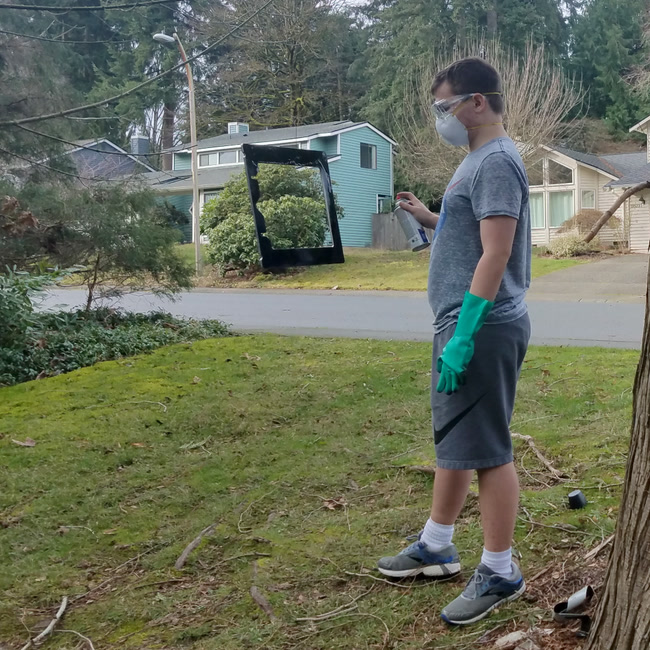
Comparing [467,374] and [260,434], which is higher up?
[467,374]

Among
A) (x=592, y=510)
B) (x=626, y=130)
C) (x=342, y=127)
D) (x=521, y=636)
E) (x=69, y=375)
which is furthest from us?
(x=626, y=130)

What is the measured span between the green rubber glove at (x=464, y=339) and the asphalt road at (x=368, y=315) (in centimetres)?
700

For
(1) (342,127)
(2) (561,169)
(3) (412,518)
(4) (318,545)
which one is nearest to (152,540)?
(4) (318,545)

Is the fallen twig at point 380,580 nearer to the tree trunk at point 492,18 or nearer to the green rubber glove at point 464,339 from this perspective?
the green rubber glove at point 464,339

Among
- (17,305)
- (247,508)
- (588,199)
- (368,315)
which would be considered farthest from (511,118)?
(247,508)

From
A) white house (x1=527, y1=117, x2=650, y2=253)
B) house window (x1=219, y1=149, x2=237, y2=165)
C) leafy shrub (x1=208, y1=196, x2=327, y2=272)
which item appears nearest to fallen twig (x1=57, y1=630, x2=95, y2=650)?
leafy shrub (x1=208, y1=196, x2=327, y2=272)

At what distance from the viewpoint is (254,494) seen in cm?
438

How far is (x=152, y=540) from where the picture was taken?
3889 mm

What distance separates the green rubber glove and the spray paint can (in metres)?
0.73

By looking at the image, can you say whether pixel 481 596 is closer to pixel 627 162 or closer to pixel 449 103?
pixel 449 103

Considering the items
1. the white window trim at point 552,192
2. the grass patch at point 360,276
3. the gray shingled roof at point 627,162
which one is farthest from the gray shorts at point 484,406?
the gray shingled roof at point 627,162

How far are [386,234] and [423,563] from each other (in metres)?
29.3

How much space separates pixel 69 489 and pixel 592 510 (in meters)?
2.94

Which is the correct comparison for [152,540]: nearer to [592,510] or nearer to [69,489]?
[69,489]
